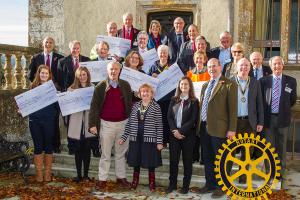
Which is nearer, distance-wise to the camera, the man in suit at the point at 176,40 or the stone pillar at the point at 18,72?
the man in suit at the point at 176,40

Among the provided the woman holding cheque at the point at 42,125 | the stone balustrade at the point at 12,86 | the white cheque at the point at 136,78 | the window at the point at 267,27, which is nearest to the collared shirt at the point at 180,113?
the white cheque at the point at 136,78

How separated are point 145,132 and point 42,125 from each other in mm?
1589

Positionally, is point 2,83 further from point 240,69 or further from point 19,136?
point 240,69

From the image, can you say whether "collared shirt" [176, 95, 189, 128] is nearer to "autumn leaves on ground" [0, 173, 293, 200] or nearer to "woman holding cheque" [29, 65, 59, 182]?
"autumn leaves on ground" [0, 173, 293, 200]

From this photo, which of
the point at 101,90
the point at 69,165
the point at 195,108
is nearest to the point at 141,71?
the point at 101,90

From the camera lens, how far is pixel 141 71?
6340 millimetres

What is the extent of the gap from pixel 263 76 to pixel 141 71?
1771 mm

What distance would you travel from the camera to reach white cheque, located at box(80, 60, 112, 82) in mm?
6626

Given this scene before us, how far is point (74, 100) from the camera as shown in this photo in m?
6.25

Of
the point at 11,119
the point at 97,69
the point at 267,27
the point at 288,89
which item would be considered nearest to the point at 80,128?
the point at 97,69

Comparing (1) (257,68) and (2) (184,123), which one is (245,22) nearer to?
(1) (257,68)

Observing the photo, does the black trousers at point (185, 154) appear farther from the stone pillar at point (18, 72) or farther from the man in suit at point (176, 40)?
the stone pillar at point (18, 72)

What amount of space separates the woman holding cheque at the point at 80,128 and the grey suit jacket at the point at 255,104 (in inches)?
87.0

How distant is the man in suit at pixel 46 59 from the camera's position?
687 centimetres
